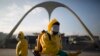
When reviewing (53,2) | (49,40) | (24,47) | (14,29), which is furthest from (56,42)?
(53,2)

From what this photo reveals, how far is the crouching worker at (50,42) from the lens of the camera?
16.1 ft

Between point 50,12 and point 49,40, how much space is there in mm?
44061

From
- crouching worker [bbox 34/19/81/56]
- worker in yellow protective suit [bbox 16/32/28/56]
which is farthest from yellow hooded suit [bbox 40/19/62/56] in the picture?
worker in yellow protective suit [bbox 16/32/28/56]

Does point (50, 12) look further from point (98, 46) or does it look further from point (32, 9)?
point (98, 46)

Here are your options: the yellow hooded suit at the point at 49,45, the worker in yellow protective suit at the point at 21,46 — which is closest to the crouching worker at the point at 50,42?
the yellow hooded suit at the point at 49,45

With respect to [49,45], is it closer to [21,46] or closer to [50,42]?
[50,42]

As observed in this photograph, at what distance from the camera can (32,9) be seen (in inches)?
1718

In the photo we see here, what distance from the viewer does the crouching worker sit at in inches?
194

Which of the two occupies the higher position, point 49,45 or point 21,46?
point 49,45

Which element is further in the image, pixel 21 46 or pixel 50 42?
pixel 21 46

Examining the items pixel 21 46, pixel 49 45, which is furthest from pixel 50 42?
pixel 21 46

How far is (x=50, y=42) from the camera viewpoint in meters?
4.95

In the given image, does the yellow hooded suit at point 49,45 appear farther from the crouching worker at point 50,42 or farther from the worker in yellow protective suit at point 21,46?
the worker in yellow protective suit at point 21,46

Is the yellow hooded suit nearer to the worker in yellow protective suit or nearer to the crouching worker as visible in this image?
the crouching worker
